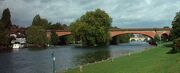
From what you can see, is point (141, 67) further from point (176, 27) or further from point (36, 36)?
point (36, 36)

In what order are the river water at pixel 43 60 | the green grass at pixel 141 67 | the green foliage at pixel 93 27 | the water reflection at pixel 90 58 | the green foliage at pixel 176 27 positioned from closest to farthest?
1. the green grass at pixel 141 67
2. the river water at pixel 43 60
3. the water reflection at pixel 90 58
4. the green foliage at pixel 176 27
5. the green foliage at pixel 93 27

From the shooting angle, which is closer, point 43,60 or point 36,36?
point 43,60

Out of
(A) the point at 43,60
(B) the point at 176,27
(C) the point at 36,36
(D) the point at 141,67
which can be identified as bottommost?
(A) the point at 43,60

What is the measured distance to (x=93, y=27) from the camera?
165 meters

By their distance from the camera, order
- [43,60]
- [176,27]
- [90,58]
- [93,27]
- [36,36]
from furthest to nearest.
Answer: [36,36], [93,27], [176,27], [90,58], [43,60]

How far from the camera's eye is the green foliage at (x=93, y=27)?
16338 cm

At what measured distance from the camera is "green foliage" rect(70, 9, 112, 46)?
6432 inches

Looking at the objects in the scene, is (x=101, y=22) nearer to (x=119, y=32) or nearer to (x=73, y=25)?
(x=73, y=25)

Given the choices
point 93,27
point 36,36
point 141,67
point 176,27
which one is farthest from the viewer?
point 36,36

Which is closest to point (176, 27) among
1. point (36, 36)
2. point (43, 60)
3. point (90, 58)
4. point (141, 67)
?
point (90, 58)

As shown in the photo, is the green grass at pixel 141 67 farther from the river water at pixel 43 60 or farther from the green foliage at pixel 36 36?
the green foliage at pixel 36 36

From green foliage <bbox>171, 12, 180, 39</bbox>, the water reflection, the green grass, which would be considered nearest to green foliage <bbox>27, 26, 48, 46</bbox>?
the water reflection

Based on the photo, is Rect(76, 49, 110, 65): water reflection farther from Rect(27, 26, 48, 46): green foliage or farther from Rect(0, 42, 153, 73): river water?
Rect(27, 26, 48, 46): green foliage

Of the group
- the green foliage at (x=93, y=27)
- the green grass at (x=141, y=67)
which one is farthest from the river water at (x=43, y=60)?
the green foliage at (x=93, y=27)
